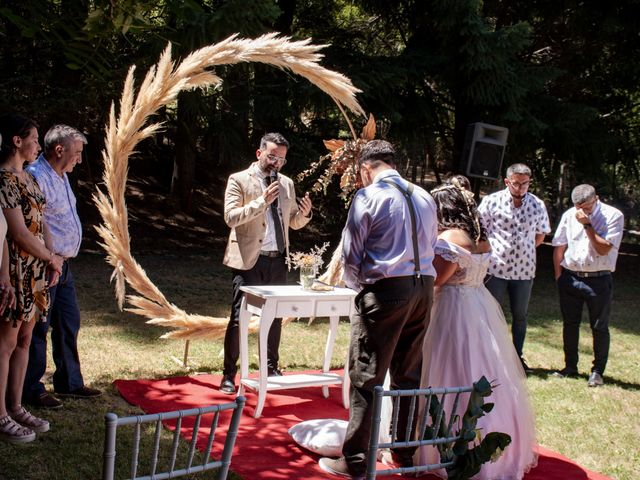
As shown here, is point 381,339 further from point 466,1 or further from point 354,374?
point 466,1

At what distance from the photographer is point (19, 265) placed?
4.29 metres

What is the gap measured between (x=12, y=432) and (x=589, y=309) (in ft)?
15.8

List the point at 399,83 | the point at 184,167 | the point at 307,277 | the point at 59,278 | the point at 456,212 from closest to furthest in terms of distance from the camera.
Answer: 1. the point at 456,212
2. the point at 59,278
3. the point at 307,277
4. the point at 399,83
5. the point at 184,167

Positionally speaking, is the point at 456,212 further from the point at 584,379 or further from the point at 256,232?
the point at 584,379

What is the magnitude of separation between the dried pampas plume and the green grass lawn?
0.51m

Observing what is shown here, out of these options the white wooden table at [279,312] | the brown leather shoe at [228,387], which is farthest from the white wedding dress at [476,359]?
the brown leather shoe at [228,387]

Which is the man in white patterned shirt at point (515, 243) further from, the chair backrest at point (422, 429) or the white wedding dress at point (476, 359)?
the chair backrest at point (422, 429)

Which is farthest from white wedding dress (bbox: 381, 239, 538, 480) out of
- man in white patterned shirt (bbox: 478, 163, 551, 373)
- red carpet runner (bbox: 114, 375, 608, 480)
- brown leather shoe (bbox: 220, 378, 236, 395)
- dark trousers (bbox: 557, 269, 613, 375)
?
dark trousers (bbox: 557, 269, 613, 375)

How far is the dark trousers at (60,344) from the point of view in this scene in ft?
16.3

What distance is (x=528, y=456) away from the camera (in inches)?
174

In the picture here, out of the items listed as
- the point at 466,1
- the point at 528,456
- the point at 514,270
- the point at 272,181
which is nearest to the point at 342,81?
the point at 272,181

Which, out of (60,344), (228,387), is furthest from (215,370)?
(60,344)

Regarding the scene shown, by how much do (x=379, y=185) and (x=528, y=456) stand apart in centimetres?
180

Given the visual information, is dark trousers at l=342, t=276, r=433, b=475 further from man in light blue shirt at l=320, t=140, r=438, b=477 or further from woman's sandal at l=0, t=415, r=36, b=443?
woman's sandal at l=0, t=415, r=36, b=443
